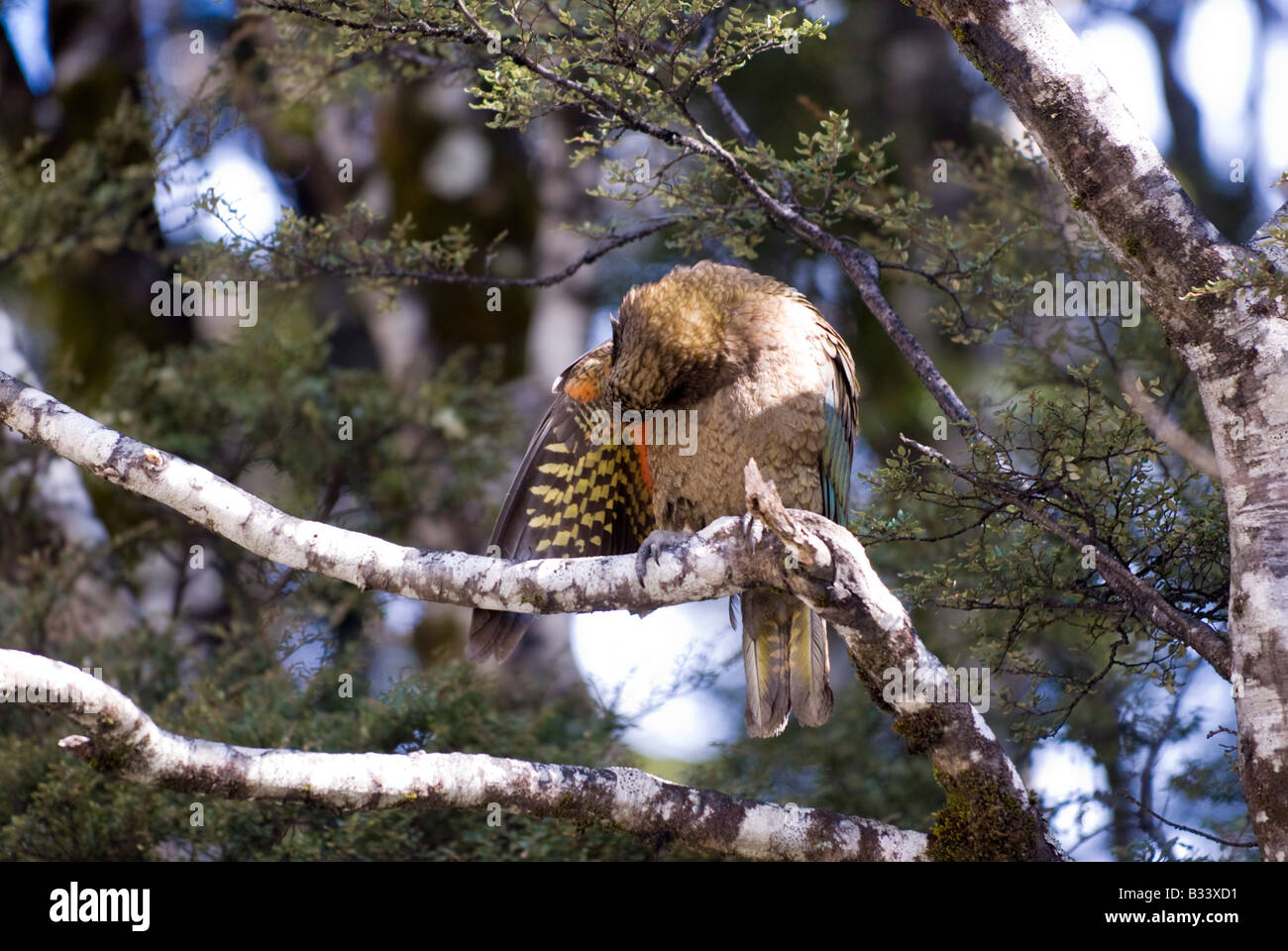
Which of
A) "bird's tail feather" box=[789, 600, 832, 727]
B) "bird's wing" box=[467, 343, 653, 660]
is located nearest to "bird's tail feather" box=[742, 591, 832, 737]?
"bird's tail feather" box=[789, 600, 832, 727]

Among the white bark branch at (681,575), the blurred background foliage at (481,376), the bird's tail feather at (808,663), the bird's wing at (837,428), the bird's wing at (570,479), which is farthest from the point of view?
the bird's wing at (570,479)

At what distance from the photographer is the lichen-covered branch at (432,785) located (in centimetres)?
276

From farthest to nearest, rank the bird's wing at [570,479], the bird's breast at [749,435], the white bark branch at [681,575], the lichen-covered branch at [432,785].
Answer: the bird's wing at [570,479] < the bird's breast at [749,435] < the white bark branch at [681,575] < the lichen-covered branch at [432,785]

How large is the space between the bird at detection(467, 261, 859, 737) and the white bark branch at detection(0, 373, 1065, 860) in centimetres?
80

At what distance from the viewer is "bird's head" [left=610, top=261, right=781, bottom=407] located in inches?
170

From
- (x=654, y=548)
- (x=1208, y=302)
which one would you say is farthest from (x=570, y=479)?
(x=1208, y=302)

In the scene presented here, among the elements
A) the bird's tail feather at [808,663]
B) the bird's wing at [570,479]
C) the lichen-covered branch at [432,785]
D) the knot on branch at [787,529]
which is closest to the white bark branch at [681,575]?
the knot on branch at [787,529]

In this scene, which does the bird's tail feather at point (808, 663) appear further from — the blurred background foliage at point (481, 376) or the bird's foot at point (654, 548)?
the bird's foot at point (654, 548)

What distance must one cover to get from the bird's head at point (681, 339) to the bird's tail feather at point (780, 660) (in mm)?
891

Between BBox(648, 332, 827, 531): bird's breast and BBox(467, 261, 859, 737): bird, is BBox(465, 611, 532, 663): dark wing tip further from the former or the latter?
BBox(648, 332, 827, 531): bird's breast
